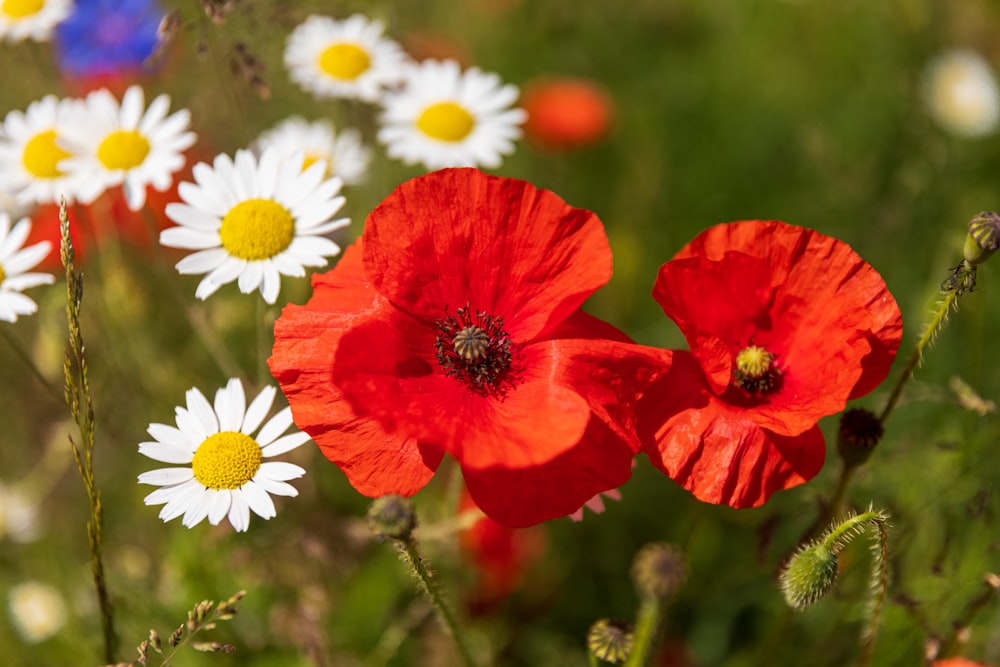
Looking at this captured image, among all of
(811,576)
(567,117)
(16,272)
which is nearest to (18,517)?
(16,272)

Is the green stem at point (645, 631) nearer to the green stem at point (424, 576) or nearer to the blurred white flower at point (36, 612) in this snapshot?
the green stem at point (424, 576)

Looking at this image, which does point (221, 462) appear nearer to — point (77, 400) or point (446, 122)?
point (77, 400)

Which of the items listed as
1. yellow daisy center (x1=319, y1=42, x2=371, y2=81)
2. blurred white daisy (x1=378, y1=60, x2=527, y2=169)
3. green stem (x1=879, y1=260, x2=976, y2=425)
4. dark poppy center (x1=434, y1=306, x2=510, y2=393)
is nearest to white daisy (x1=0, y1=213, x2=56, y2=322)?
dark poppy center (x1=434, y1=306, x2=510, y2=393)

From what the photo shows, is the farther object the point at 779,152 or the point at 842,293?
the point at 779,152

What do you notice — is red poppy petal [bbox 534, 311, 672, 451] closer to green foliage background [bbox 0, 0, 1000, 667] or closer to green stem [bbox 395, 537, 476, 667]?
green stem [bbox 395, 537, 476, 667]

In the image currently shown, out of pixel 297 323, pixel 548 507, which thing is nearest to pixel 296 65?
pixel 297 323

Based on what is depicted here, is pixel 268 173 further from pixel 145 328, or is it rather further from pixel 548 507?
pixel 145 328
